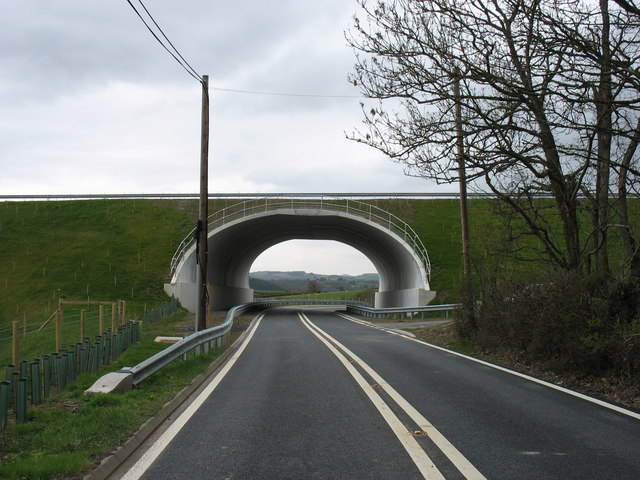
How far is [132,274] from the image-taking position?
3894 centimetres

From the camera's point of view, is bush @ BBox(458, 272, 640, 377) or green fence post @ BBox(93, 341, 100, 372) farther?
green fence post @ BBox(93, 341, 100, 372)

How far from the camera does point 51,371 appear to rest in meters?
9.23

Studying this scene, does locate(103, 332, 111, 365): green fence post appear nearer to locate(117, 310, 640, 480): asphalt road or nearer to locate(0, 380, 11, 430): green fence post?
locate(117, 310, 640, 480): asphalt road

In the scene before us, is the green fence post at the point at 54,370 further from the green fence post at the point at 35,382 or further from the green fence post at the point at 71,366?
the green fence post at the point at 35,382

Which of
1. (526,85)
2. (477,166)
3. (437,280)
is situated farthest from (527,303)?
(437,280)

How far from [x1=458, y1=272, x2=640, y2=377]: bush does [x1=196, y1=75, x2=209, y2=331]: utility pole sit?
28.4 feet

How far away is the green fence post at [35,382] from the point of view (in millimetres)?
7543

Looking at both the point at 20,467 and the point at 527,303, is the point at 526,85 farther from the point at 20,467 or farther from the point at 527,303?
the point at 20,467

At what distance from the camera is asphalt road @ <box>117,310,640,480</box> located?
4.79 m

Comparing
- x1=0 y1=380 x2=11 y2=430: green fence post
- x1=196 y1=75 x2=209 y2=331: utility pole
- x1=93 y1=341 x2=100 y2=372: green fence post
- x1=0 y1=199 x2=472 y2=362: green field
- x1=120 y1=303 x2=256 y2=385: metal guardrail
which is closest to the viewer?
x1=0 y1=380 x2=11 y2=430: green fence post

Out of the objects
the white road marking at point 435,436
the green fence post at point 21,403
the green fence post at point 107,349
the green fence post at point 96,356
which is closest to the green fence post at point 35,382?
the green fence post at point 21,403

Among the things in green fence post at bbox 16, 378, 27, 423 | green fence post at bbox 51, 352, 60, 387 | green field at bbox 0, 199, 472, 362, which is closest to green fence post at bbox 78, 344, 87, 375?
green fence post at bbox 51, 352, 60, 387

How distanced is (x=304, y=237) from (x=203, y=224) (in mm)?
35236

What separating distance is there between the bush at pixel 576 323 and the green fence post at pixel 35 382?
8.33m
